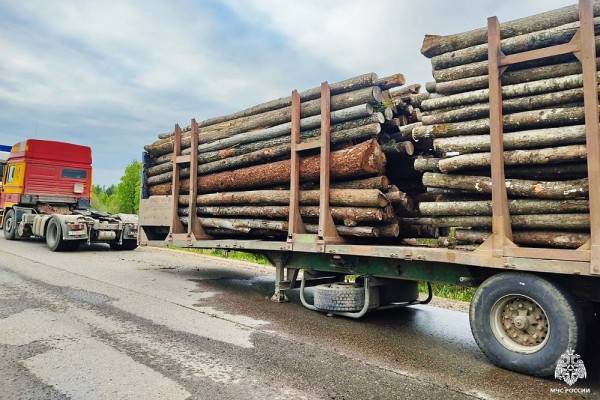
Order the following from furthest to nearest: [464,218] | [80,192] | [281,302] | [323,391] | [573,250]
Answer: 1. [80,192]
2. [281,302]
3. [464,218]
4. [573,250]
5. [323,391]

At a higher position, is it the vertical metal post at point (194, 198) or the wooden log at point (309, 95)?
the wooden log at point (309, 95)

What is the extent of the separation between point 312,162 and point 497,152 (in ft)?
8.92

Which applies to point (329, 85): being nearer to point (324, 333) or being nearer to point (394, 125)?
point (394, 125)

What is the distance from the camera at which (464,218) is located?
488 centimetres

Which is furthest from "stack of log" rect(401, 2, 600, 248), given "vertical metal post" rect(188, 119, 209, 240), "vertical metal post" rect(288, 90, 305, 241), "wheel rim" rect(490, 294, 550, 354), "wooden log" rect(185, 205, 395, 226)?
"vertical metal post" rect(188, 119, 209, 240)

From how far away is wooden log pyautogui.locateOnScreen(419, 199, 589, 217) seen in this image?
13.8 ft

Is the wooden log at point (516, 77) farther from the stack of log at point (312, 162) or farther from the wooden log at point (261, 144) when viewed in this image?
the wooden log at point (261, 144)

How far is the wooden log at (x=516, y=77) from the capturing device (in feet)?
14.2

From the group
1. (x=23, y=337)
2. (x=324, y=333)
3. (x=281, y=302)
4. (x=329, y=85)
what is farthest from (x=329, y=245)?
(x=23, y=337)

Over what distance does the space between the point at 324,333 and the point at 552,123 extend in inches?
134

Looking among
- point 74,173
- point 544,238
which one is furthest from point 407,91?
point 74,173

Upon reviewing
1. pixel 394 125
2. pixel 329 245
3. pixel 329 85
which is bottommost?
pixel 329 245

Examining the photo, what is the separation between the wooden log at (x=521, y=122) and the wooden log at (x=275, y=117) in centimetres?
111

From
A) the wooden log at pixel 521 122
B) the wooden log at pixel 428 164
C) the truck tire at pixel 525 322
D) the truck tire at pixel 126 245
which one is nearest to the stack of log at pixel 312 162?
the wooden log at pixel 428 164
